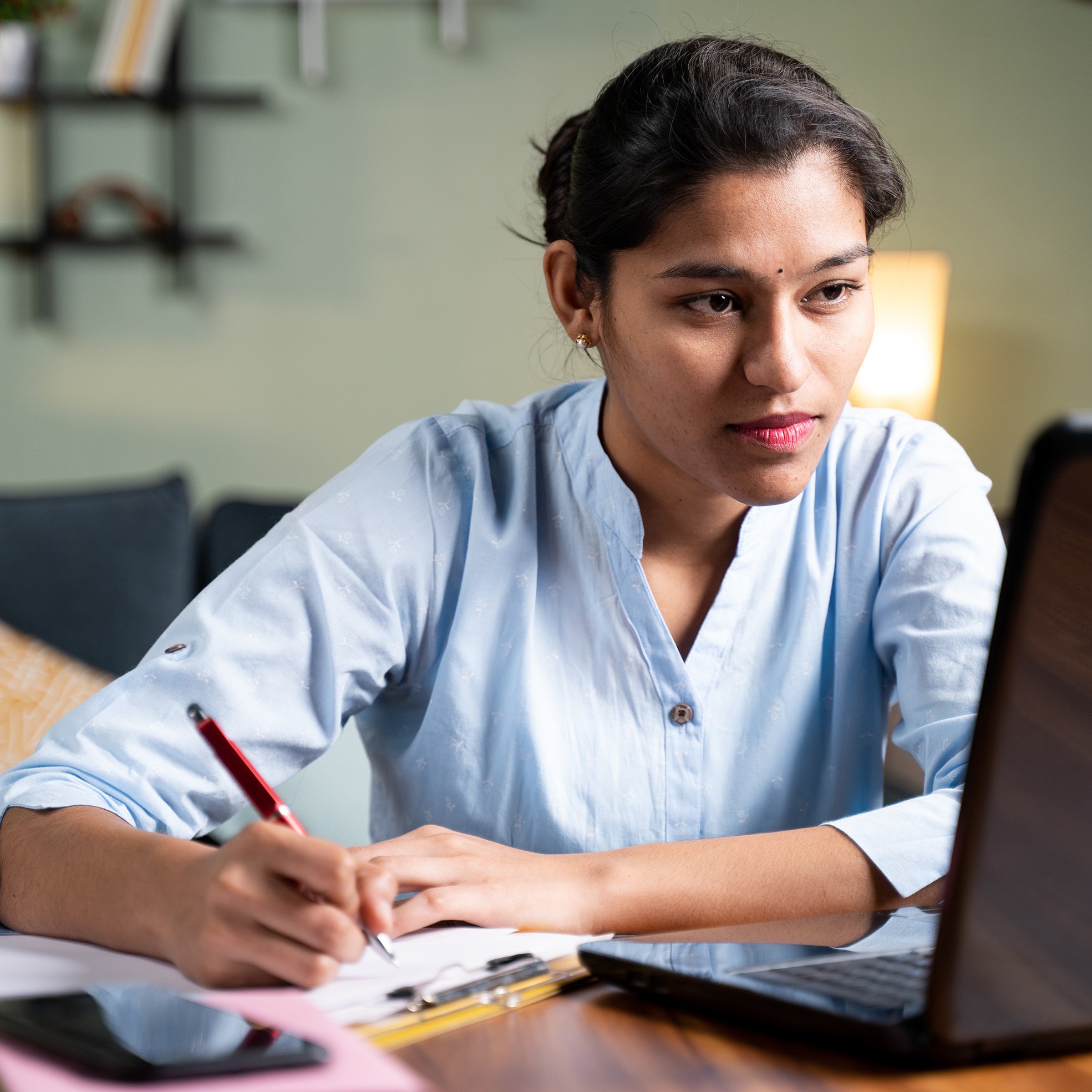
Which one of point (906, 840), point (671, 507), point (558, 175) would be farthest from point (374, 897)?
point (558, 175)

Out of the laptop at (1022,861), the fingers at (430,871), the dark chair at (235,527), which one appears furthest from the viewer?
the dark chair at (235,527)

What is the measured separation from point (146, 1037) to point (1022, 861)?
36cm

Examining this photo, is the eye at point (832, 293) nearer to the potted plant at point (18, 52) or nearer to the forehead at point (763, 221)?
the forehead at point (763, 221)

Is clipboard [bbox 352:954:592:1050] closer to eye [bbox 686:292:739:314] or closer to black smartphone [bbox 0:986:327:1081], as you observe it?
black smartphone [bbox 0:986:327:1081]

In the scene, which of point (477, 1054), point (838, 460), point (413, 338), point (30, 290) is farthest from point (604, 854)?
point (30, 290)

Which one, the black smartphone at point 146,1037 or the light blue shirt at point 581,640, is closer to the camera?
the black smartphone at point 146,1037

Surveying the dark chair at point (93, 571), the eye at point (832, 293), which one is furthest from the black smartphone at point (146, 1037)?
the dark chair at point (93, 571)

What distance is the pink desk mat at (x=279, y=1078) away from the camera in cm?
45

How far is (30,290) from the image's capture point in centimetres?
285

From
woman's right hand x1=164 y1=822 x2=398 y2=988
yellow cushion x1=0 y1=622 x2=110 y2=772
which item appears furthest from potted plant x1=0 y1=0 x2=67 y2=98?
woman's right hand x1=164 y1=822 x2=398 y2=988

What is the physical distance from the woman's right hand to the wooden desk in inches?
3.1

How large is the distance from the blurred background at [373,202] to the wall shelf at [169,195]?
0.02m

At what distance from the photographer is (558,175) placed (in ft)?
3.99

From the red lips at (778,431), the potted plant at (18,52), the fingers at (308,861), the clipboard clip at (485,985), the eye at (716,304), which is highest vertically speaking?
the potted plant at (18,52)
